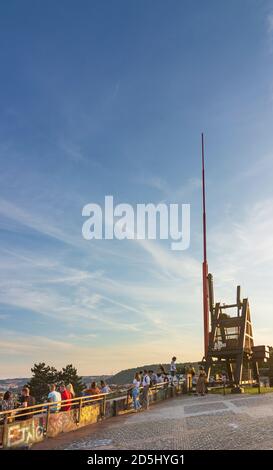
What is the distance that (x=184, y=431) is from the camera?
12.4 meters

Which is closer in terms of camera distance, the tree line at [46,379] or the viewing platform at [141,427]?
the viewing platform at [141,427]

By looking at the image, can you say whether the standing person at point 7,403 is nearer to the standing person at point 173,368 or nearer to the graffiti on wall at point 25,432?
the graffiti on wall at point 25,432

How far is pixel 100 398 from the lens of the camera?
674 inches

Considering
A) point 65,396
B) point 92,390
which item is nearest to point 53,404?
point 65,396

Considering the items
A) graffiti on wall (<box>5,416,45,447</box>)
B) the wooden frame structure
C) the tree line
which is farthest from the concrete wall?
the tree line

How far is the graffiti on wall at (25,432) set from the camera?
11102mm

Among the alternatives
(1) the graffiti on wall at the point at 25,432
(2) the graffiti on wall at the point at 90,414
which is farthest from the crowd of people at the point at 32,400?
(2) the graffiti on wall at the point at 90,414

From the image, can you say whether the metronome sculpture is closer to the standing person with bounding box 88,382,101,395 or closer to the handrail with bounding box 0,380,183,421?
the handrail with bounding box 0,380,183,421

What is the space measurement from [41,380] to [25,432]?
229ft

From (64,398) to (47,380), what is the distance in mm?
67862

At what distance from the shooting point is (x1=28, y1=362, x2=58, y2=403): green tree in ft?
246

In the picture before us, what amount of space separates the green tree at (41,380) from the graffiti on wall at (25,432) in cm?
6644
